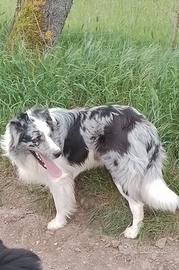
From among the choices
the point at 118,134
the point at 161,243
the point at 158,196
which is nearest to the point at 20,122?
the point at 118,134

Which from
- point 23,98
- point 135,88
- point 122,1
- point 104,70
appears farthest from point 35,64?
point 122,1

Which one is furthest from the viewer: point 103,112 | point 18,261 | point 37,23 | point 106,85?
point 37,23

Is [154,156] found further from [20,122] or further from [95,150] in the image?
[20,122]

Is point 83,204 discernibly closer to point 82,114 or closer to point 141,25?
point 82,114

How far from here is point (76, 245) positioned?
125 inches

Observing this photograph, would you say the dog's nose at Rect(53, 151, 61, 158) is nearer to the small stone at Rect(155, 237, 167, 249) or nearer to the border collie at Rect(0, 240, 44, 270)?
the small stone at Rect(155, 237, 167, 249)

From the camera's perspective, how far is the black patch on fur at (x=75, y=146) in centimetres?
318

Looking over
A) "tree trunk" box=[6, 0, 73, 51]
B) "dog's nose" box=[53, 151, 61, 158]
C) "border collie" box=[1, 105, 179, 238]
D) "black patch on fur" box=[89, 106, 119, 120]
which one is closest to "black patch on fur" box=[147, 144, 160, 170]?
"border collie" box=[1, 105, 179, 238]

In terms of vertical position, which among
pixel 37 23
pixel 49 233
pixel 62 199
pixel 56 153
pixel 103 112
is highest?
pixel 37 23

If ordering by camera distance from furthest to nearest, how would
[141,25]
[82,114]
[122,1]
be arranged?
[122,1] → [141,25] → [82,114]

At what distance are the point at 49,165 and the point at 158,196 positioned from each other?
800 mm

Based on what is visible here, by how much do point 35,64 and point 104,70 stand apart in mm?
668

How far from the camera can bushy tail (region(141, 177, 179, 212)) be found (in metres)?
3.04

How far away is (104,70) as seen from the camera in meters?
4.03
